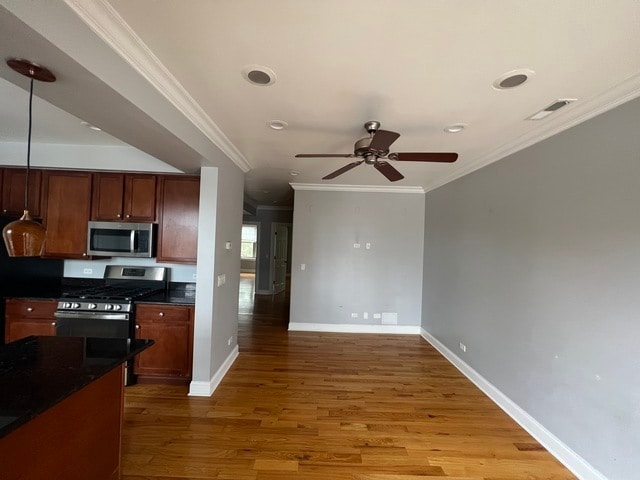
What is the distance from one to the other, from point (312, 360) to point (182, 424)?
1765 mm

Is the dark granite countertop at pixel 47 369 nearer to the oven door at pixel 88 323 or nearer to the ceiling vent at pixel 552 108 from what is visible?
the oven door at pixel 88 323

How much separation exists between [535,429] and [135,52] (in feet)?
12.8

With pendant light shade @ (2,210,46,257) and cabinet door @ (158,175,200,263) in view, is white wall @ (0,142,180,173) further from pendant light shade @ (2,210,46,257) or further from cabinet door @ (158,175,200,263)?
pendant light shade @ (2,210,46,257)

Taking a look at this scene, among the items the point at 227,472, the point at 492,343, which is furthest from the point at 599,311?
the point at 227,472

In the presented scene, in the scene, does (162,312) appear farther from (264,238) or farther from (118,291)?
(264,238)

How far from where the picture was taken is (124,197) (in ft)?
A: 10.6

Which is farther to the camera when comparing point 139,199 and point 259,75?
point 139,199

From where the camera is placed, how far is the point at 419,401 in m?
2.90

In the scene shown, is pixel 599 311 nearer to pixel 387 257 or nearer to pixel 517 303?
pixel 517 303

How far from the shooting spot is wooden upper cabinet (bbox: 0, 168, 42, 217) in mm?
3131

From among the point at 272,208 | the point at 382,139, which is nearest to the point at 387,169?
the point at 382,139

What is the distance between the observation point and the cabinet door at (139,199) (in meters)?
3.22

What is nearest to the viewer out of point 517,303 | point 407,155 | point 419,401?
point 407,155

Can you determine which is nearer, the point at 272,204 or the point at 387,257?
the point at 387,257
